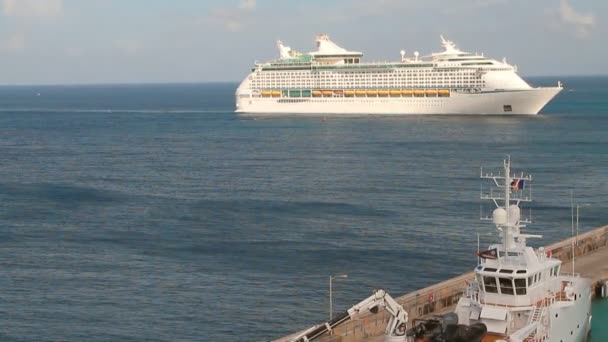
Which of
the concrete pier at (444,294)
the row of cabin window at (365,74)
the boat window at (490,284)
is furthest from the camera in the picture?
the row of cabin window at (365,74)

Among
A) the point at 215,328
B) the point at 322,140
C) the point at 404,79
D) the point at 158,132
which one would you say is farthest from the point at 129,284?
the point at 404,79

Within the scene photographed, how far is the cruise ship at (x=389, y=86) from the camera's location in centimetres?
16725

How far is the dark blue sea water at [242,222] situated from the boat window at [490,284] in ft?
43.5

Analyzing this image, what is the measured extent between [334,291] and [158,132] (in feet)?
368

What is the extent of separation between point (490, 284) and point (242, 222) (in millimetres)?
38331

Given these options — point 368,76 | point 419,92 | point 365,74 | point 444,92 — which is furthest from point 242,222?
point 365,74

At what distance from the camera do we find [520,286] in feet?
108

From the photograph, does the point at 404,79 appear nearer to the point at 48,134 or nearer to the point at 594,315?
the point at 48,134

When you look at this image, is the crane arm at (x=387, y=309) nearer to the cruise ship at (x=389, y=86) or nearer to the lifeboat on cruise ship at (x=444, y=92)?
the cruise ship at (x=389, y=86)

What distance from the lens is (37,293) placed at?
49875mm

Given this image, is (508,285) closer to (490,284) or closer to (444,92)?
(490,284)

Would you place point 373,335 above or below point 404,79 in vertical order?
below

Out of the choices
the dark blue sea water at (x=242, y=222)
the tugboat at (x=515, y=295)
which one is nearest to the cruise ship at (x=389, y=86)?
the dark blue sea water at (x=242, y=222)

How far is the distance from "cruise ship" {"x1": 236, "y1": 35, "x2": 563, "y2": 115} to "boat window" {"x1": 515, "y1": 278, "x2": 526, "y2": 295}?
129840 mm
